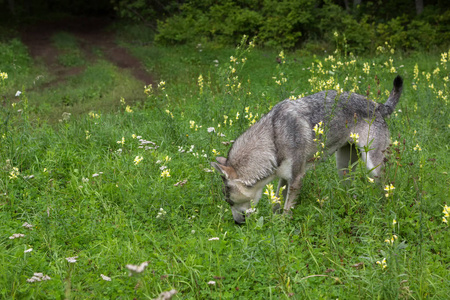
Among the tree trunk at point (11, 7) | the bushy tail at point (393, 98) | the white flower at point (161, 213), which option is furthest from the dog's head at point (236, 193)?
the tree trunk at point (11, 7)

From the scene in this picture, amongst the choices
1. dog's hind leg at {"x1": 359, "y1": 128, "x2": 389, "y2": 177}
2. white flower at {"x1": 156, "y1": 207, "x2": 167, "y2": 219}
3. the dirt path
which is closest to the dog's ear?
white flower at {"x1": 156, "y1": 207, "x2": 167, "y2": 219}

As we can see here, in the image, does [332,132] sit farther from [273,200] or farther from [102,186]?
[102,186]

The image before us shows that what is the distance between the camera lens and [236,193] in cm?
446

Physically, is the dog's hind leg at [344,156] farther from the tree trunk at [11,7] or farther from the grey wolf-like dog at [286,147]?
the tree trunk at [11,7]

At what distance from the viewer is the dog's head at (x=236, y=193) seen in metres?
4.43

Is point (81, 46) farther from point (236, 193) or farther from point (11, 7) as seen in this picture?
point (236, 193)

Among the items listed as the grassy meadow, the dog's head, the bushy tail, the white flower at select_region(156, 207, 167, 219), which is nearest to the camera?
the grassy meadow

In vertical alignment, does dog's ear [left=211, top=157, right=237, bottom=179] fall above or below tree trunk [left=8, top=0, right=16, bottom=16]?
above

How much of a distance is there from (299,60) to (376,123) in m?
8.87

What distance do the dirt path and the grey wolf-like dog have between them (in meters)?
9.83

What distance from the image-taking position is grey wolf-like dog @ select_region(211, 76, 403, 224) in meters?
4.52

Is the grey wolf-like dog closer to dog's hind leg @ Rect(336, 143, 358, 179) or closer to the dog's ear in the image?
the dog's ear

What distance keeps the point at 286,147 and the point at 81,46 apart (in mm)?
19267

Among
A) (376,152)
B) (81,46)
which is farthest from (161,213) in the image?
(81,46)
